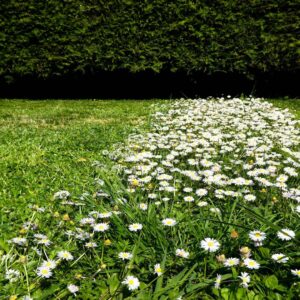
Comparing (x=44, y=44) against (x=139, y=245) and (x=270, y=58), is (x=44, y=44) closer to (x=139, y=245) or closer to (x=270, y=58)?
(x=270, y=58)

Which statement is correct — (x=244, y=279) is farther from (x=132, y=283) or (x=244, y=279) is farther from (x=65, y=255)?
(x=65, y=255)

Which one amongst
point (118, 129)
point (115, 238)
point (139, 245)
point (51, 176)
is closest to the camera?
point (139, 245)

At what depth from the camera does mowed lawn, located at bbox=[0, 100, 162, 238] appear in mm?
2818

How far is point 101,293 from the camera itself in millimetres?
1686

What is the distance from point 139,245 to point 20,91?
329 inches

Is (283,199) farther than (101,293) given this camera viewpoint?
Yes

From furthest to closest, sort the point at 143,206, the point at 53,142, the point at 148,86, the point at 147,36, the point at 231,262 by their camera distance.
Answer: the point at 148,86
the point at 147,36
the point at 53,142
the point at 143,206
the point at 231,262

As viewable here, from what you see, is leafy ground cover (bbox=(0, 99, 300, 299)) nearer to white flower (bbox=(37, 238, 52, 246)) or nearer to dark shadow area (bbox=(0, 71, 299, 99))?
white flower (bbox=(37, 238, 52, 246))

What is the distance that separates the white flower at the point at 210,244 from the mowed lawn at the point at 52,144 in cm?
120

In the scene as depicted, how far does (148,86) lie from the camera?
9.02 metres

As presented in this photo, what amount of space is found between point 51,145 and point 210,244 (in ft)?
9.30

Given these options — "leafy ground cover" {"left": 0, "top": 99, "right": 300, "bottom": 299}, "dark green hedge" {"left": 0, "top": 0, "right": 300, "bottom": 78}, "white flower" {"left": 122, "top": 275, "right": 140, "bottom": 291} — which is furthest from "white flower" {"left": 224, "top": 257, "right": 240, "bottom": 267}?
"dark green hedge" {"left": 0, "top": 0, "right": 300, "bottom": 78}

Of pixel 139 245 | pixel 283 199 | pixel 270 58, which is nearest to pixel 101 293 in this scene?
pixel 139 245

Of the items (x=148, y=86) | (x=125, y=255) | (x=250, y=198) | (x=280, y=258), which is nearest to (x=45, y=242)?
(x=125, y=255)
